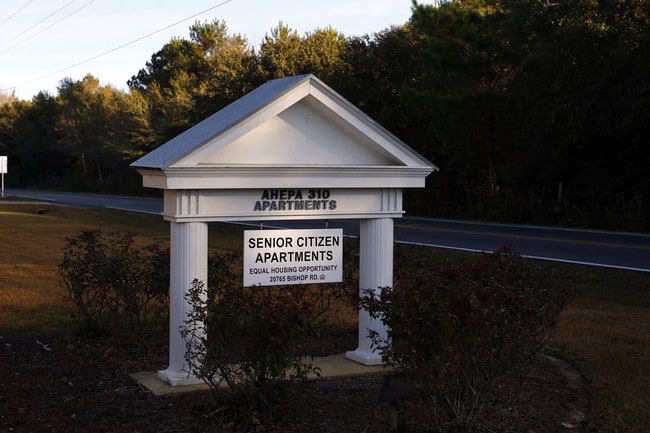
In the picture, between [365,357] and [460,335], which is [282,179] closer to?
[365,357]

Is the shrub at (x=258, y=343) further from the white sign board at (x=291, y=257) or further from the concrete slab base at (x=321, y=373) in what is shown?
the white sign board at (x=291, y=257)

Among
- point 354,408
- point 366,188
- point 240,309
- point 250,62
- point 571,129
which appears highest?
point 250,62

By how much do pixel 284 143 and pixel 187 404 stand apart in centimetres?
243

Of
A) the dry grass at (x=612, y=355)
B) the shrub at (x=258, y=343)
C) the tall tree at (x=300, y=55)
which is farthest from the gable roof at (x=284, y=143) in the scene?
the tall tree at (x=300, y=55)

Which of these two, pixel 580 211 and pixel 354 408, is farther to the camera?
pixel 580 211

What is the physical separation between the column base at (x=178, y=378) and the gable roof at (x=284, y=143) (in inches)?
61.3

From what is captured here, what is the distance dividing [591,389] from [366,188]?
2.62 m

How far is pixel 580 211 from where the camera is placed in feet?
88.3

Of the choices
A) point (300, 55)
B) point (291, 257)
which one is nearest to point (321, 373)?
point (291, 257)

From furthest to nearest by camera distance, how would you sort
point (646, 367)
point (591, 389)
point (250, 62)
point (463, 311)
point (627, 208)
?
point (250, 62)
point (627, 208)
point (646, 367)
point (591, 389)
point (463, 311)

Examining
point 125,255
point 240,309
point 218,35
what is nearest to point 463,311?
point 240,309

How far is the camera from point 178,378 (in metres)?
7.05

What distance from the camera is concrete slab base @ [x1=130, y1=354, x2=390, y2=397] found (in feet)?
22.6

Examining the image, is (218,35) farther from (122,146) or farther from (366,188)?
(366,188)
